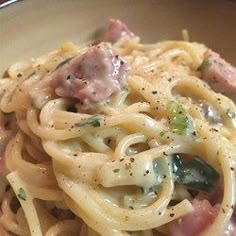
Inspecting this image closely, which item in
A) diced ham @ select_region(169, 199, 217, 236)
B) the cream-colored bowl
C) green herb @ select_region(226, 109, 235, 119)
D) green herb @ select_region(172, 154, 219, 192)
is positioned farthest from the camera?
the cream-colored bowl

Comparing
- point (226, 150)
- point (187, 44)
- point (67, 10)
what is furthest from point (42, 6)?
point (226, 150)

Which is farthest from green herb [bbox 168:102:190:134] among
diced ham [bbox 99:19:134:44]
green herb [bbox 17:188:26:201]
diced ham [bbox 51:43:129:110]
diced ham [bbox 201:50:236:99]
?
diced ham [bbox 99:19:134:44]

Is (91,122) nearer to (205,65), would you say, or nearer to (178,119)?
(178,119)

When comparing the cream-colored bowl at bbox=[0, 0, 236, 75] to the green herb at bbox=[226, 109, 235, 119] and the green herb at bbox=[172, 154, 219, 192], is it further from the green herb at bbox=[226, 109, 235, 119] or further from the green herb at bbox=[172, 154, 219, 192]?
the green herb at bbox=[172, 154, 219, 192]

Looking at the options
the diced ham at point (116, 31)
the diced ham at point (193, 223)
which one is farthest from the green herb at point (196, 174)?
the diced ham at point (116, 31)

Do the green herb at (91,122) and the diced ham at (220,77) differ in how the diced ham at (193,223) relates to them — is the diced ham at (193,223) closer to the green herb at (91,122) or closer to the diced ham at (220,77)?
the green herb at (91,122)

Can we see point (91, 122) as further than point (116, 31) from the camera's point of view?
No

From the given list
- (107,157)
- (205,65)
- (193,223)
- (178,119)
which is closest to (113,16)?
(205,65)
